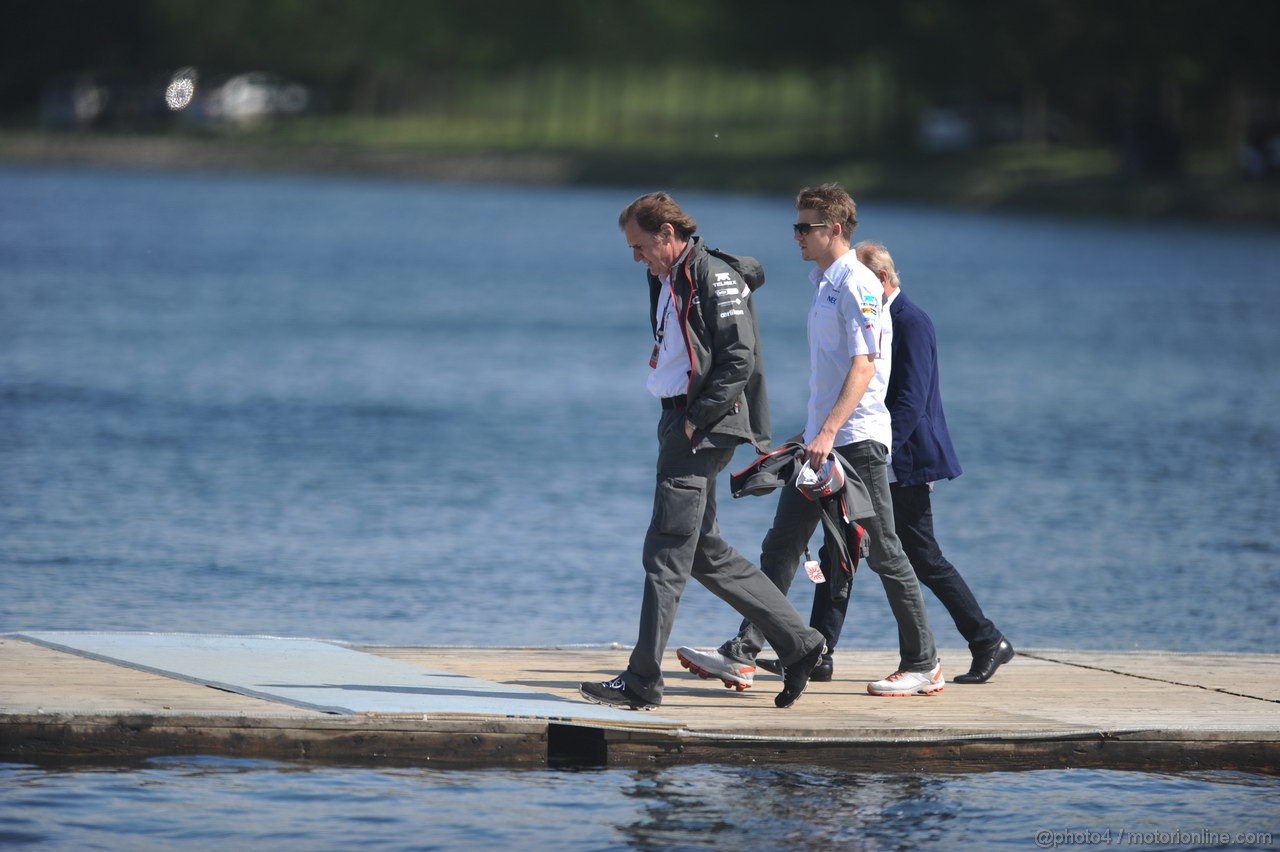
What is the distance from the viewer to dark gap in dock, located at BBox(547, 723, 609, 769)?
7582mm

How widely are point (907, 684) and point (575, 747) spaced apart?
4.62 feet

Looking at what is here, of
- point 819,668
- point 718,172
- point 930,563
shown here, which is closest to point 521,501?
point 819,668

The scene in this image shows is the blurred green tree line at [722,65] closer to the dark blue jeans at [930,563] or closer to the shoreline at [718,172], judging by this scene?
the shoreline at [718,172]

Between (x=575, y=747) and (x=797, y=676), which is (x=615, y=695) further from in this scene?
(x=797, y=676)

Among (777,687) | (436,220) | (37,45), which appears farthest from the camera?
(37,45)

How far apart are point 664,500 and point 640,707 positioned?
858 millimetres

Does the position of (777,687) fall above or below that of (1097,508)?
below

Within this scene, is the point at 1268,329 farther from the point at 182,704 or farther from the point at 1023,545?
the point at 182,704

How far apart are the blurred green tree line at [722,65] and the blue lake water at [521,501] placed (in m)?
23.6

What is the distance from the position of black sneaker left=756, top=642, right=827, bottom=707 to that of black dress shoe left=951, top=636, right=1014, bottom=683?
97 centimetres

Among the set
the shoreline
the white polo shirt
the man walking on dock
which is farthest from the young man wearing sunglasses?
the shoreline

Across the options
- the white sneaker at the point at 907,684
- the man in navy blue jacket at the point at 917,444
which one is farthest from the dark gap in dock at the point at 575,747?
the man in navy blue jacket at the point at 917,444

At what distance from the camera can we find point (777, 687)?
8.38 meters

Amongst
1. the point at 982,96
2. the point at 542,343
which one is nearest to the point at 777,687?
the point at 542,343
